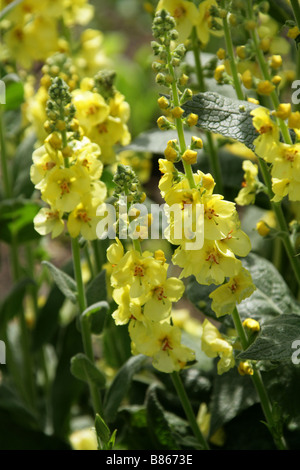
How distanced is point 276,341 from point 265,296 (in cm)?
30

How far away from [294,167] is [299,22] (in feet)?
0.87

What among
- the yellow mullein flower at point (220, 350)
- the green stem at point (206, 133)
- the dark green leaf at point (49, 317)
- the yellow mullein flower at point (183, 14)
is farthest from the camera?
the dark green leaf at point (49, 317)

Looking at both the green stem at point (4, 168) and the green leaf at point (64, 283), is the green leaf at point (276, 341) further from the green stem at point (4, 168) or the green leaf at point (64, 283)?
the green stem at point (4, 168)

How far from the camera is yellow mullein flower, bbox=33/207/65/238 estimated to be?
1065 mm

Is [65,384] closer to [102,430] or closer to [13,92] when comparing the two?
[102,430]

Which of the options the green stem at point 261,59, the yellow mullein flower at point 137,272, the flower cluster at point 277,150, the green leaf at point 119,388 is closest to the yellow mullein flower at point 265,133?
the flower cluster at point 277,150

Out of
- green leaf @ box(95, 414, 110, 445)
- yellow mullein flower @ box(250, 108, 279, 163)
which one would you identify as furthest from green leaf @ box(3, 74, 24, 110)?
green leaf @ box(95, 414, 110, 445)

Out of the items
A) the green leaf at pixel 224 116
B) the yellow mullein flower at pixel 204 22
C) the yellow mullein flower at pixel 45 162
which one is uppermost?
the yellow mullein flower at pixel 204 22

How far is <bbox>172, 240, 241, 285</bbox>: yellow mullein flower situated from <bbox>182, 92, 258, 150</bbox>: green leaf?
18 cm

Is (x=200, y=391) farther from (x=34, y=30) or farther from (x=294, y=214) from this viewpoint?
(x=34, y=30)

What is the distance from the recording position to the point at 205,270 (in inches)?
36.4

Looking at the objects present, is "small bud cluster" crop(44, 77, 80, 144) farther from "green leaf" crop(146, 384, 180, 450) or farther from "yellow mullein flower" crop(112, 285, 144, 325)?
A: "green leaf" crop(146, 384, 180, 450)

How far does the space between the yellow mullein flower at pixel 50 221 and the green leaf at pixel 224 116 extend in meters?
0.28

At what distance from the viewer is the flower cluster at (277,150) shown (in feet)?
3.04
